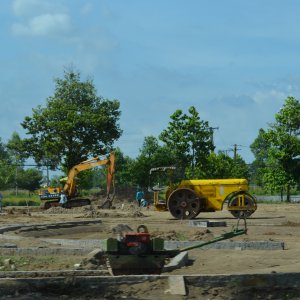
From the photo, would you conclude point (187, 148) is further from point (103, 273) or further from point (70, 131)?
→ point (103, 273)

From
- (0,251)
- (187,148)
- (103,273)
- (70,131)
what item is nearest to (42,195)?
(70,131)

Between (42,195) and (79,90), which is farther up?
(79,90)

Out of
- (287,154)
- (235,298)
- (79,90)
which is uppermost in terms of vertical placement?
(79,90)

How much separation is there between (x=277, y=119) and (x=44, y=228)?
Answer: 31357 mm

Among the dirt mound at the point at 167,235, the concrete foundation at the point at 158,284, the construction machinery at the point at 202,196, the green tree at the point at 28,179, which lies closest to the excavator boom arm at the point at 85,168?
the construction machinery at the point at 202,196

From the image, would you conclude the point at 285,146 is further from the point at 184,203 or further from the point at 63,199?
the point at 184,203

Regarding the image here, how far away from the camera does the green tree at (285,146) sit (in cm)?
5112

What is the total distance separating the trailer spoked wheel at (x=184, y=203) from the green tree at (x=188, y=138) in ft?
70.6

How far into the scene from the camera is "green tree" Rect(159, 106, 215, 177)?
52.5 metres

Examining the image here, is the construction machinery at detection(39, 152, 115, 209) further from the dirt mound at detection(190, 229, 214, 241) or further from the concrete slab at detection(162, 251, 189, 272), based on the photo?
the concrete slab at detection(162, 251, 189, 272)

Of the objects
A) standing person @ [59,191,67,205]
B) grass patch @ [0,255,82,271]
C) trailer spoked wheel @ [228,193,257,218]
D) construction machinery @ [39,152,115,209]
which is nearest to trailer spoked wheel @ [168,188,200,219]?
trailer spoked wheel @ [228,193,257,218]

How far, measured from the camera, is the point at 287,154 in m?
51.1

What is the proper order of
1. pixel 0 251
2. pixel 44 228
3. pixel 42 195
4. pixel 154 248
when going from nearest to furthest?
pixel 154 248 < pixel 0 251 < pixel 44 228 < pixel 42 195

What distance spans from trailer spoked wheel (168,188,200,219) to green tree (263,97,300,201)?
71.9 ft
